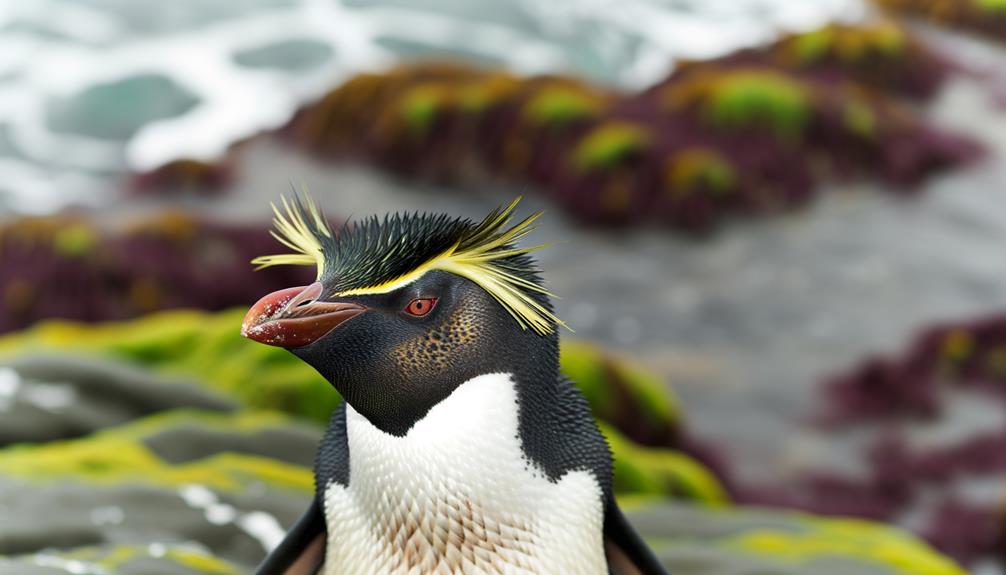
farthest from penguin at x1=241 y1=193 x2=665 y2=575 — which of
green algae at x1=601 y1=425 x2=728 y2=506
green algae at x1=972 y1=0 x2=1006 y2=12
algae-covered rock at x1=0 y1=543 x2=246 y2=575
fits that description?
green algae at x1=972 y1=0 x2=1006 y2=12

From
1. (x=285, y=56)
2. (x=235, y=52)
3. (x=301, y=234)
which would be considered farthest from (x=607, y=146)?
(x=301, y=234)

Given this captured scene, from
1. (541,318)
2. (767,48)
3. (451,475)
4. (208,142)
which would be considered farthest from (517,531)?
(767,48)

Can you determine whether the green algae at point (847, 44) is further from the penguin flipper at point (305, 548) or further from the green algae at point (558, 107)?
the penguin flipper at point (305, 548)

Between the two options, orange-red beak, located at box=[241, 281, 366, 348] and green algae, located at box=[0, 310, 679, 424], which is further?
green algae, located at box=[0, 310, 679, 424]

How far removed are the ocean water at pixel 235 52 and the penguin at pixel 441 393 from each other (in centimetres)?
442

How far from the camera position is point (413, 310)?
101 cm

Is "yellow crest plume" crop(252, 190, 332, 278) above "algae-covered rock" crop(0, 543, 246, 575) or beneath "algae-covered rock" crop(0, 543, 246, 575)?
above

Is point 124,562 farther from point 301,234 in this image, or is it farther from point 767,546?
point 767,546

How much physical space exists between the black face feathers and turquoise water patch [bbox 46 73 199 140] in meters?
4.78

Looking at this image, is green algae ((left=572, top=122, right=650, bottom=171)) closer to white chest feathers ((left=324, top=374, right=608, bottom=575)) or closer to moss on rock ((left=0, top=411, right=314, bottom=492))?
moss on rock ((left=0, top=411, right=314, bottom=492))

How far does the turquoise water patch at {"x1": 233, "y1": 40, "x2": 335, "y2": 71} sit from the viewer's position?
18.5 feet

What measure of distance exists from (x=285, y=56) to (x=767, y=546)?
454 centimetres

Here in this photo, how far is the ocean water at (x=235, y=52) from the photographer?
206 inches

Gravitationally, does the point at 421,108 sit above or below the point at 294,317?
above
